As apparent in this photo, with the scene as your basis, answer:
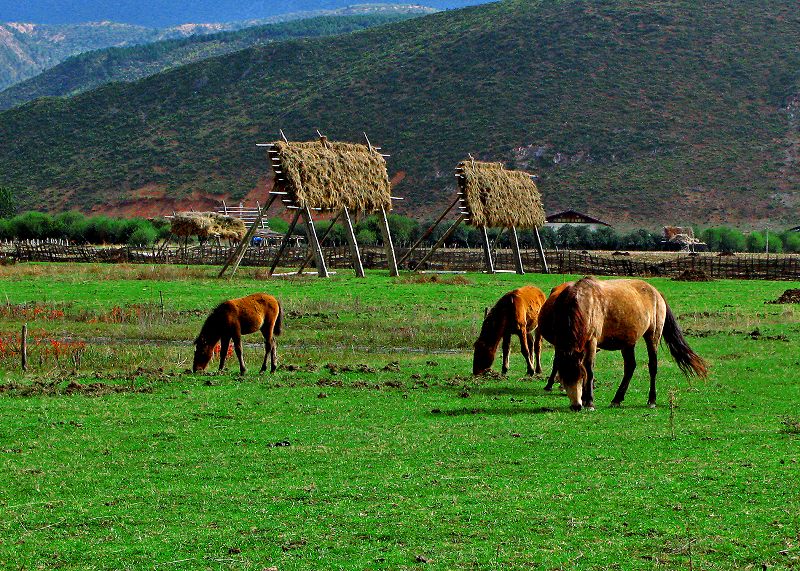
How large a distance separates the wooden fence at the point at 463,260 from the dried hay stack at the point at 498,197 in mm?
2746

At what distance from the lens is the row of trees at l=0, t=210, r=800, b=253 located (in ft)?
258

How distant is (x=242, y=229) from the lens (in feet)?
246

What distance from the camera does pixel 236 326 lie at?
63.4 ft

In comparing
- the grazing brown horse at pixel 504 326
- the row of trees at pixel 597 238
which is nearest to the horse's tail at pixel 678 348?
the grazing brown horse at pixel 504 326

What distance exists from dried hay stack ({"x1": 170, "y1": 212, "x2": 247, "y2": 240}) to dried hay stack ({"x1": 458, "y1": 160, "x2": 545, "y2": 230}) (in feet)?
73.9

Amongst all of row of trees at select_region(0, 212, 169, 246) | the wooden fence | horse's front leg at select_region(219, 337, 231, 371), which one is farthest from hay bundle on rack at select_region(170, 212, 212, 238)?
horse's front leg at select_region(219, 337, 231, 371)

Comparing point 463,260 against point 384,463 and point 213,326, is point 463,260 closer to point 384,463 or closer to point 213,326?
point 213,326

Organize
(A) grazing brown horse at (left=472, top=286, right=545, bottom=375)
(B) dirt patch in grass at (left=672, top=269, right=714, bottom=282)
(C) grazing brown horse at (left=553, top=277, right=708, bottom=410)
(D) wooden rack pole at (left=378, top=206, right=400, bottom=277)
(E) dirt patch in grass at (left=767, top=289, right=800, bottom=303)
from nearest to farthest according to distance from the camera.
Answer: (C) grazing brown horse at (left=553, top=277, right=708, bottom=410)
(A) grazing brown horse at (left=472, top=286, right=545, bottom=375)
(E) dirt patch in grass at (left=767, top=289, right=800, bottom=303)
(D) wooden rack pole at (left=378, top=206, right=400, bottom=277)
(B) dirt patch in grass at (left=672, top=269, right=714, bottom=282)

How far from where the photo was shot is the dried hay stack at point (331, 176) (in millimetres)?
45281

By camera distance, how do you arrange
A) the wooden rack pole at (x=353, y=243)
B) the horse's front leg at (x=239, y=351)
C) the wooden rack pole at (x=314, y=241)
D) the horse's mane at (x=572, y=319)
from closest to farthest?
the horse's mane at (x=572, y=319), the horse's front leg at (x=239, y=351), the wooden rack pole at (x=314, y=241), the wooden rack pole at (x=353, y=243)

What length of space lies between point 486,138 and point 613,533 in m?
107

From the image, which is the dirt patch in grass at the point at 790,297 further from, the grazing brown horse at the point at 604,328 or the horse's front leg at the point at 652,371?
the horse's front leg at the point at 652,371

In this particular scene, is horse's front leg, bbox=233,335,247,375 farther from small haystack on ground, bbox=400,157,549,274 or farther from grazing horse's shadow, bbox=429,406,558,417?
small haystack on ground, bbox=400,157,549,274

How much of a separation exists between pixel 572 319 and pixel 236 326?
22.3 feet
